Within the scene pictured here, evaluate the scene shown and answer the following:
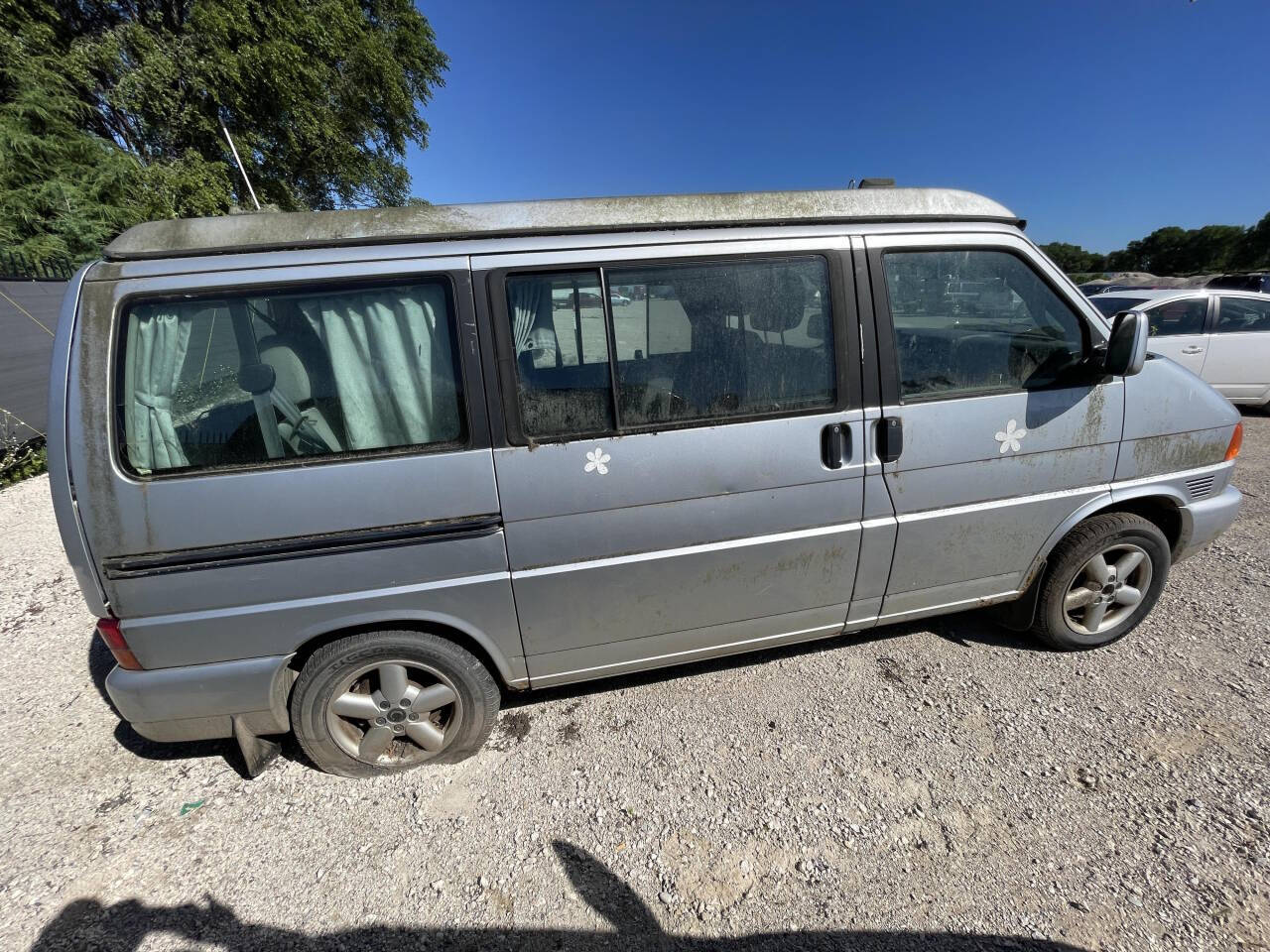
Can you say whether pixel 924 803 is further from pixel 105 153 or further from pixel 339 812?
pixel 105 153

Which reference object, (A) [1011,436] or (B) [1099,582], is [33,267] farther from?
(B) [1099,582]

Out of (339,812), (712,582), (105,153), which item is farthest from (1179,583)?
(105,153)

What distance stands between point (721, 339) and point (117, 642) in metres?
2.50

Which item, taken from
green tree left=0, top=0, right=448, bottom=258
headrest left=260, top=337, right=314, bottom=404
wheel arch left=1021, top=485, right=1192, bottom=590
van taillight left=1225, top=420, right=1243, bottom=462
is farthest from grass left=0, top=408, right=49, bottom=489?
van taillight left=1225, top=420, right=1243, bottom=462

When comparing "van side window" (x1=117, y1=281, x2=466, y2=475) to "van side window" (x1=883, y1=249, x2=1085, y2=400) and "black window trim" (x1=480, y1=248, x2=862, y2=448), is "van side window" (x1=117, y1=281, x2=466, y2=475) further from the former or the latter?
"van side window" (x1=883, y1=249, x2=1085, y2=400)

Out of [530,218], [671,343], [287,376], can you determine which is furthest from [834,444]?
[287,376]

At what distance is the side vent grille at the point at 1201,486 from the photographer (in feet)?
9.23

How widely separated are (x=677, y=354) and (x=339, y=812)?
2304 mm

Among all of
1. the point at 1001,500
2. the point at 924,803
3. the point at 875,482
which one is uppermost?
the point at 875,482

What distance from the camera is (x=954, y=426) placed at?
239cm

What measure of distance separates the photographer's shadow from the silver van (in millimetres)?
558

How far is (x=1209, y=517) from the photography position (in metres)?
2.89

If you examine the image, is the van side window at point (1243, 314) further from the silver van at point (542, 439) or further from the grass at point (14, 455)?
the grass at point (14, 455)

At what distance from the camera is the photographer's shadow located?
170 centimetres
